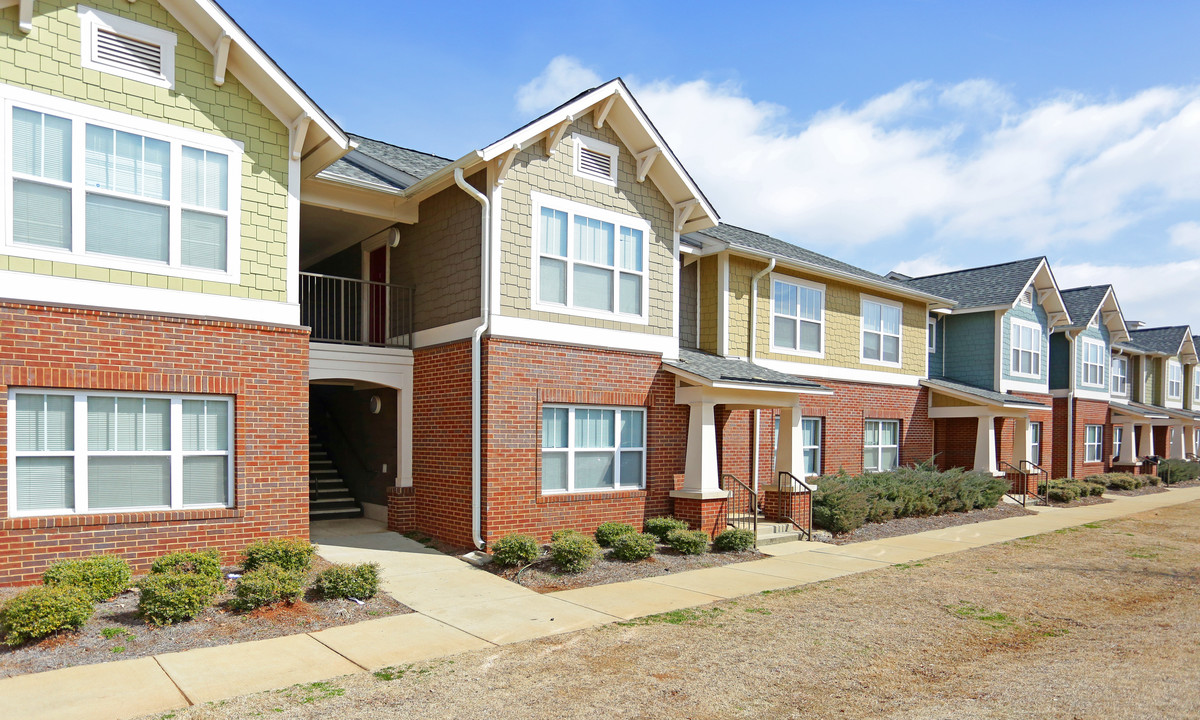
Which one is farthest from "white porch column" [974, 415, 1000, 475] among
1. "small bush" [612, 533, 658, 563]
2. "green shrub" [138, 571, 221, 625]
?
"green shrub" [138, 571, 221, 625]

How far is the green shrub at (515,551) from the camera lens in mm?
11461

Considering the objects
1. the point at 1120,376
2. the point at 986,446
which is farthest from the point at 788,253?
the point at 1120,376

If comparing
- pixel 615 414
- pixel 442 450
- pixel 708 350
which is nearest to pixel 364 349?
pixel 442 450

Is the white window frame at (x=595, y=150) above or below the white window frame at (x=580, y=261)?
above

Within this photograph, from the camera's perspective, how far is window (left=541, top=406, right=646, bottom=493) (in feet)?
43.2

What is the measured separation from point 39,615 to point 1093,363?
3393cm

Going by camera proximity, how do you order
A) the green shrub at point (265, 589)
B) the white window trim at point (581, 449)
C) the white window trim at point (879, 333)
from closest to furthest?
the green shrub at point (265, 589) → the white window trim at point (581, 449) → the white window trim at point (879, 333)

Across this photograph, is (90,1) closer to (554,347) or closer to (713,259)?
(554,347)

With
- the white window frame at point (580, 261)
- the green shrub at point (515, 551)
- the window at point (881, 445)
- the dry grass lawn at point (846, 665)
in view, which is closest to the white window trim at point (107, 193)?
the white window frame at point (580, 261)

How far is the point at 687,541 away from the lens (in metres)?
12.9

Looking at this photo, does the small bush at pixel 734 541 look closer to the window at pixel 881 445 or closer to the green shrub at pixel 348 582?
the green shrub at pixel 348 582

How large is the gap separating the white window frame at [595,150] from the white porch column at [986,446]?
13952mm

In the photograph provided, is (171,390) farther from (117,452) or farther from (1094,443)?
(1094,443)

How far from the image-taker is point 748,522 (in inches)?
599
